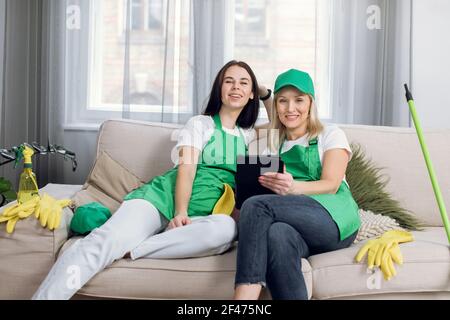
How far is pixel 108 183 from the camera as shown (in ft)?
7.70

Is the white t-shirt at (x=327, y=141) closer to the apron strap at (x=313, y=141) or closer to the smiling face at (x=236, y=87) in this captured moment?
the apron strap at (x=313, y=141)

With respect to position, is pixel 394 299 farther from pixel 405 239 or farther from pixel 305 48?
pixel 305 48

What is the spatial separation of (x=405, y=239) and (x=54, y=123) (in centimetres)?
180

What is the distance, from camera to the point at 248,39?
9.88ft

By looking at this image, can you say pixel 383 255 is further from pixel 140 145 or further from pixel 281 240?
pixel 140 145

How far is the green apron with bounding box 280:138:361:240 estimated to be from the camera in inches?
75.0

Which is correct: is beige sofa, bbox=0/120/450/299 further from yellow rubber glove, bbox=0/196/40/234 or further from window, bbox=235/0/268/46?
window, bbox=235/0/268/46

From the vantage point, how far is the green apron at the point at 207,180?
2109 millimetres

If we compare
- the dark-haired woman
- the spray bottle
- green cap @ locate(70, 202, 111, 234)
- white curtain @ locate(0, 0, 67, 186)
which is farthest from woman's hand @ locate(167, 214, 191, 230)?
white curtain @ locate(0, 0, 67, 186)

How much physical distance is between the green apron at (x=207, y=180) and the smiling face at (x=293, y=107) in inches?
8.8

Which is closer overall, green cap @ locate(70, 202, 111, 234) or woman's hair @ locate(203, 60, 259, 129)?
green cap @ locate(70, 202, 111, 234)

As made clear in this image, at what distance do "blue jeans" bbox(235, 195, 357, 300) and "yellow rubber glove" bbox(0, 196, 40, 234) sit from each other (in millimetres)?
677

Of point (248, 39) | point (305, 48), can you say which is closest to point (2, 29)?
point (248, 39)

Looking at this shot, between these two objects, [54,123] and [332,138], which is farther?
[54,123]
